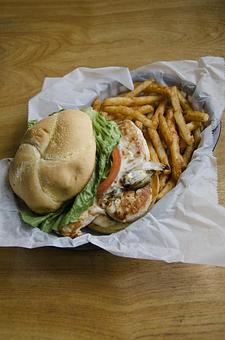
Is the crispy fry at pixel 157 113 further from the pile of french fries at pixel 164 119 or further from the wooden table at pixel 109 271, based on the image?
the wooden table at pixel 109 271

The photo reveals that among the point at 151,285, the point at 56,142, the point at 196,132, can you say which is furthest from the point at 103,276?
the point at 196,132

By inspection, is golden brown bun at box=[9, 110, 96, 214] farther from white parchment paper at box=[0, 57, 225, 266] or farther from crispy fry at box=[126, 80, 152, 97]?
crispy fry at box=[126, 80, 152, 97]

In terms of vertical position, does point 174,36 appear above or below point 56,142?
above

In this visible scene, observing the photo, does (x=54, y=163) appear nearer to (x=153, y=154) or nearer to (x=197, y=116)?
(x=153, y=154)

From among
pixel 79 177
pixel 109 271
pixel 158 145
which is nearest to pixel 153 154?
pixel 158 145

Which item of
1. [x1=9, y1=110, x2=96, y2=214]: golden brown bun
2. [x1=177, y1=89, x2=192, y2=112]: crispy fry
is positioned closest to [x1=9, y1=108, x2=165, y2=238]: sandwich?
[x1=9, y1=110, x2=96, y2=214]: golden brown bun

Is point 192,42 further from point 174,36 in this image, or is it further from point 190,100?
point 190,100

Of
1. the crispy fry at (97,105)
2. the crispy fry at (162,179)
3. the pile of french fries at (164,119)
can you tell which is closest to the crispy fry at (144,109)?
the pile of french fries at (164,119)
